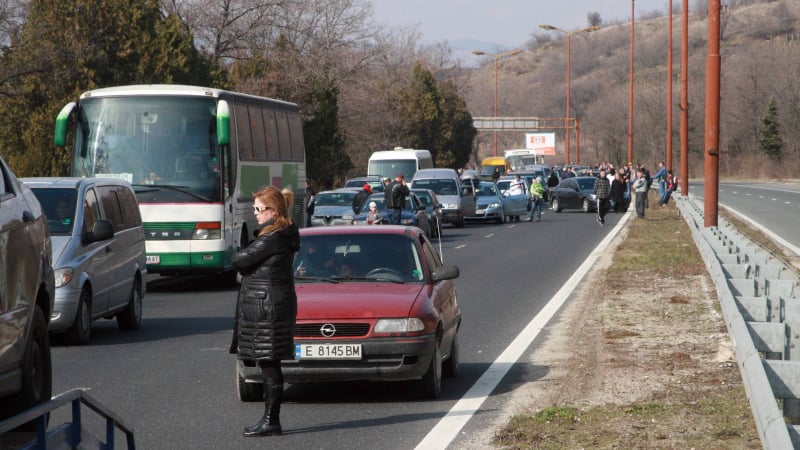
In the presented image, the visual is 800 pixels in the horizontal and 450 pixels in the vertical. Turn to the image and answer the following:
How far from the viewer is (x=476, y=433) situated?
8680 millimetres

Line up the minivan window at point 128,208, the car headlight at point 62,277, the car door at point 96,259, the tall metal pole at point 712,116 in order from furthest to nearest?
the tall metal pole at point 712,116, the minivan window at point 128,208, the car door at point 96,259, the car headlight at point 62,277

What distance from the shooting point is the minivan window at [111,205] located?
1558 cm

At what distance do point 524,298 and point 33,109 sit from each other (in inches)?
838

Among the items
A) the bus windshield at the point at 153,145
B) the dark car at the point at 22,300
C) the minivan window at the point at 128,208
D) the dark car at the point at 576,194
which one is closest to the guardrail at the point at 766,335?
the dark car at the point at 22,300

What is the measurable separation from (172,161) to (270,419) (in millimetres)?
13186

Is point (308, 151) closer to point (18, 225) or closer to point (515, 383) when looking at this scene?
point (515, 383)

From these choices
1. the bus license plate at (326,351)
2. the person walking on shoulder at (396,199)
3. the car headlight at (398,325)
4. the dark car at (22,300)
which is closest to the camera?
the dark car at (22,300)

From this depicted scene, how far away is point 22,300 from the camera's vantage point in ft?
20.3

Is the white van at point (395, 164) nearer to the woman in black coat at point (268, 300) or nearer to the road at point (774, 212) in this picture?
the road at point (774, 212)

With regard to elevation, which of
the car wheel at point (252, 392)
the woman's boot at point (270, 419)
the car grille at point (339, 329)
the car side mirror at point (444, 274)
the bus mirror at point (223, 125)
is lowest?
the car wheel at point (252, 392)

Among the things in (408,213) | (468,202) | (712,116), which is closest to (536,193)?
(468,202)

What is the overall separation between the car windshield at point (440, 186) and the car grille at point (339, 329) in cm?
3465

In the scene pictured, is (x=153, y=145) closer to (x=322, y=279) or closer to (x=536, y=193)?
(x=322, y=279)

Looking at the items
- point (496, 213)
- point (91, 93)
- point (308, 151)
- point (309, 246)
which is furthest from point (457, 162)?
point (309, 246)
